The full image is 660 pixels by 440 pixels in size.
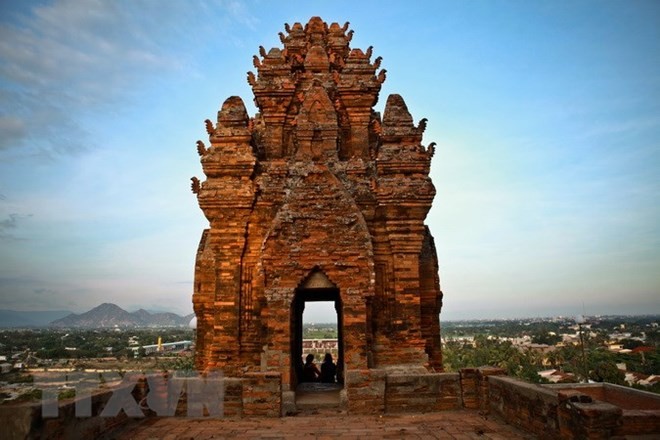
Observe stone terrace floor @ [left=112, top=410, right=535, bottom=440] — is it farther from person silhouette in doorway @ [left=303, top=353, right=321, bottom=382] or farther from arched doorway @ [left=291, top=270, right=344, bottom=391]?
person silhouette in doorway @ [left=303, top=353, right=321, bottom=382]

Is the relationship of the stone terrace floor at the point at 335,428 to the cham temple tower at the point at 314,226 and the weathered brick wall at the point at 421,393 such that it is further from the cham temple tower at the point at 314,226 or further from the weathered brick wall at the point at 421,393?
the cham temple tower at the point at 314,226

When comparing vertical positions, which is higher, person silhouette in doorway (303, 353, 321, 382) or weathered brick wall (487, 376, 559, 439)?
weathered brick wall (487, 376, 559, 439)

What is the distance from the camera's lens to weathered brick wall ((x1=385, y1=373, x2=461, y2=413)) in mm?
8461

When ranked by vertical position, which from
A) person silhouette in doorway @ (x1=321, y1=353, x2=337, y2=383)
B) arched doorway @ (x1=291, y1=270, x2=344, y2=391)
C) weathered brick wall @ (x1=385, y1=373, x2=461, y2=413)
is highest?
arched doorway @ (x1=291, y1=270, x2=344, y2=391)

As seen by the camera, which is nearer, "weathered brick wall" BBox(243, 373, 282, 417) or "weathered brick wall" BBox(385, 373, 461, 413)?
"weathered brick wall" BBox(243, 373, 282, 417)

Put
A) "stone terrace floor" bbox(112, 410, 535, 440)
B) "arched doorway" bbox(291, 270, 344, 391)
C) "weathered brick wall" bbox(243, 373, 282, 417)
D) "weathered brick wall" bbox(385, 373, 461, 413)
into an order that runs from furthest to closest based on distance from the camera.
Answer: "arched doorway" bbox(291, 270, 344, 391) < "weathered brick wall" bbox(385, 373, 461, 413) < "weathered brick wall" bbox(243, 373, 282, 417) < "stone terrace floor" bbox(112, 410, 535, 440)

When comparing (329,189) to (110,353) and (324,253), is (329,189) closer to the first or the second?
(324,253)

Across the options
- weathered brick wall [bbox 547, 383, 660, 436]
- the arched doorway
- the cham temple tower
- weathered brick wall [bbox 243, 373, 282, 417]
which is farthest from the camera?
the arched doorway

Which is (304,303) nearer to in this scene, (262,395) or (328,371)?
(328,371)

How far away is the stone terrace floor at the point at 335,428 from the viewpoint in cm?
695

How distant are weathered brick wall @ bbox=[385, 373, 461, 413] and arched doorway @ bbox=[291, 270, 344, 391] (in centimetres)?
241

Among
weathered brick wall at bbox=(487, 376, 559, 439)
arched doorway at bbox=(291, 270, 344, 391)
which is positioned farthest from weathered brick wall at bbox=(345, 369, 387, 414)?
weathered brick wall at bbox=(487, 376, 559, 439)

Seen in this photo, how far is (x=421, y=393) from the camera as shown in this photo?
8.54 m

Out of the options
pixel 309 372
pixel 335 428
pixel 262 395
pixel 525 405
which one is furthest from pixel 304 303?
pixel 525 405
